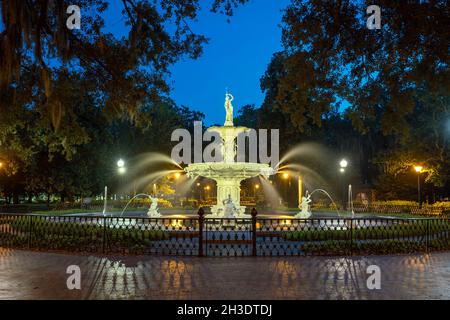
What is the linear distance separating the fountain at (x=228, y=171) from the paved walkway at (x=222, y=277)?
31.5 feet

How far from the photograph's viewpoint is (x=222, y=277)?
9875 mm

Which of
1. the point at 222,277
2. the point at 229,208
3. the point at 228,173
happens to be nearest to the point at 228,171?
the point at 228,173

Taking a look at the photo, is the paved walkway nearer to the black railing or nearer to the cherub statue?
the black railing

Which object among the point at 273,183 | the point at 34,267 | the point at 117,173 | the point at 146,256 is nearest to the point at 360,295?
the point at 146,256

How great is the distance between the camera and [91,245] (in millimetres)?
14227

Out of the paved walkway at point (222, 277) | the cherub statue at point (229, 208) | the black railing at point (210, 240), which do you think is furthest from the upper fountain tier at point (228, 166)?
the paved walkway at point (222, 277)

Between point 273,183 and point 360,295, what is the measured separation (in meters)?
45.9

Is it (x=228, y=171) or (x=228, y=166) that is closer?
(x=228, y=166)

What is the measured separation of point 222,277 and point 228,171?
1258cm

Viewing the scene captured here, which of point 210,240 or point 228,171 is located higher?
point 228,171

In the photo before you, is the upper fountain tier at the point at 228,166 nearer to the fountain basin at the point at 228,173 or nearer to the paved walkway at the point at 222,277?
the fountain basin at the point at 228,173

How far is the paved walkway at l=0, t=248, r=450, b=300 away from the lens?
8250mm

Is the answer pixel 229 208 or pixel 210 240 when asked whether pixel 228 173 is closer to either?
pixel 229 208
